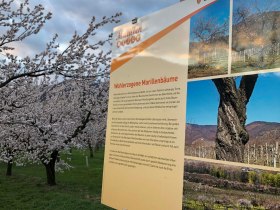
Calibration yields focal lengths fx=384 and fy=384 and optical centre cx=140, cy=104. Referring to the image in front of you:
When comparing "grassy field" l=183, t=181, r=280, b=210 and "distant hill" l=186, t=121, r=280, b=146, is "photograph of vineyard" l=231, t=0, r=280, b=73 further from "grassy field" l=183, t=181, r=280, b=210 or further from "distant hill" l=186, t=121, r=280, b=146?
"grassy field" l=183, t=181, r=280, b=210

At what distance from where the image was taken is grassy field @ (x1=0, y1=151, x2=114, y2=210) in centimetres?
1047

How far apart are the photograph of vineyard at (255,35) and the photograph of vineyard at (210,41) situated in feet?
0.40

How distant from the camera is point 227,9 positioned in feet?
12.2

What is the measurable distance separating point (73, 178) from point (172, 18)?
44.3 ft

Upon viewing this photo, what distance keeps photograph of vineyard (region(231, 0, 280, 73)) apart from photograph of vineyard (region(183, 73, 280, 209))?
12cm

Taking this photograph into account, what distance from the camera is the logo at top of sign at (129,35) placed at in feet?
16.3

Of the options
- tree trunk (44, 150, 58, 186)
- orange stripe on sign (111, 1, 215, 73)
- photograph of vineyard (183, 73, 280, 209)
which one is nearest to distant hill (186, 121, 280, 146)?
photograph of vineyard (183, 73, 280, 209)

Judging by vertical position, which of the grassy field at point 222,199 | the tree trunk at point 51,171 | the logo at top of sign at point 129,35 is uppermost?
the logo at top of sign at point 129,35

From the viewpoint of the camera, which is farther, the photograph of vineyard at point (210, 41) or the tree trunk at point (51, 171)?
the tree trunk at point (51, 171)

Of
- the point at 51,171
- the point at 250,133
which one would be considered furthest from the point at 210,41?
the point at 51,171

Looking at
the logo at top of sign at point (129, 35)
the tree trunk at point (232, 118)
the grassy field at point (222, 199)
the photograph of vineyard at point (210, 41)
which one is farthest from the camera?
the logo at top of sign at point (129, 35)

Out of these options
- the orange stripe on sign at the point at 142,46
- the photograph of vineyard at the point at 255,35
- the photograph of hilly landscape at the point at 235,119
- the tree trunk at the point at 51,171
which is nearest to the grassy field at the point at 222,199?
the photograph of hilly landscape at the point at 235,119

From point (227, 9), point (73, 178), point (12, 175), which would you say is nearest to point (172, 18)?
point (227, 9)

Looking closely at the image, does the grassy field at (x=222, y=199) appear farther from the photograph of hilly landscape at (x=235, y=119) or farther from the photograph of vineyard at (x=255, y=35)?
the photograph of vineyard at (x=255, y=35)
